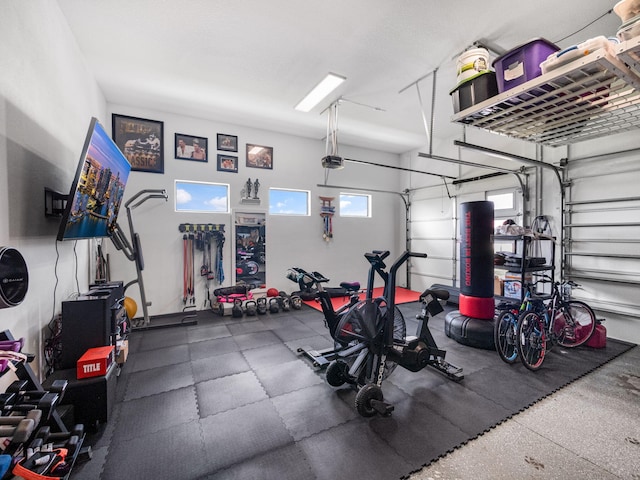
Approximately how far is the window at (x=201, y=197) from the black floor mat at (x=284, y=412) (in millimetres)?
2753

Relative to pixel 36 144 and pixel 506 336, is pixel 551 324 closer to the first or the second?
pixel 506 336

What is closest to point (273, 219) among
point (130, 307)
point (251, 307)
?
point (251, 307)

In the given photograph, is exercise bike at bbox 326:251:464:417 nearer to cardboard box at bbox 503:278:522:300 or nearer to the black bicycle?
the black bicycle

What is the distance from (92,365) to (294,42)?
3836mm

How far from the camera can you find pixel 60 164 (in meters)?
2.83

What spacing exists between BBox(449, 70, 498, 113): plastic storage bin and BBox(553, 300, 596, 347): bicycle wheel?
10.7ft

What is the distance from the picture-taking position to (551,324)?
365 centimetres

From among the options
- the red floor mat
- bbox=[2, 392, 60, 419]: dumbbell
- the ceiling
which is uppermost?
the ceiling

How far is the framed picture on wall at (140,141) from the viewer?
197 inches

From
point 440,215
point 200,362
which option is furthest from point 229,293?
point 440,215

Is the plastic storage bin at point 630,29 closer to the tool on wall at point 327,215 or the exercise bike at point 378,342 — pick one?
the exercise bike at point 378,342

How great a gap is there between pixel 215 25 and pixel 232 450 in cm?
406

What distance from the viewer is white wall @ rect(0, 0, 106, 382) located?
6.32 feet

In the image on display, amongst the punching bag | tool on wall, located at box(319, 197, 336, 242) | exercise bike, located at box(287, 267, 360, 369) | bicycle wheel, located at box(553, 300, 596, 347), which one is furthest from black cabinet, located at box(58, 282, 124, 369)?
bicycle wheel, located at box(553, 300, 596, 347)
